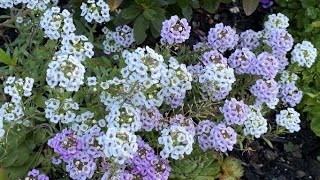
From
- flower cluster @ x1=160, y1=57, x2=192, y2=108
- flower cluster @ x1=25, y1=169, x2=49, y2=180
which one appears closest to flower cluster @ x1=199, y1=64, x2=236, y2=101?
flower cluster @ x1=160, y1=57, x2=192, y2=108

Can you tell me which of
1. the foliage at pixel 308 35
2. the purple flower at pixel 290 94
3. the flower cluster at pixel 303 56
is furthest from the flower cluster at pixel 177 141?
the foliage at pixel 308 35

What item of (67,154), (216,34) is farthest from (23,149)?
(216,34)

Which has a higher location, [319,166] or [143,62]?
[143,62]

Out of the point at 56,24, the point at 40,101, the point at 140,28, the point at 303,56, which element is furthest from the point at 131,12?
the point at 303,56

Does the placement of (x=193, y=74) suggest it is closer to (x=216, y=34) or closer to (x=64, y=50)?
(x=216, y=34)

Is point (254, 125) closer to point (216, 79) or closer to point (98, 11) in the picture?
point (216, 79)
